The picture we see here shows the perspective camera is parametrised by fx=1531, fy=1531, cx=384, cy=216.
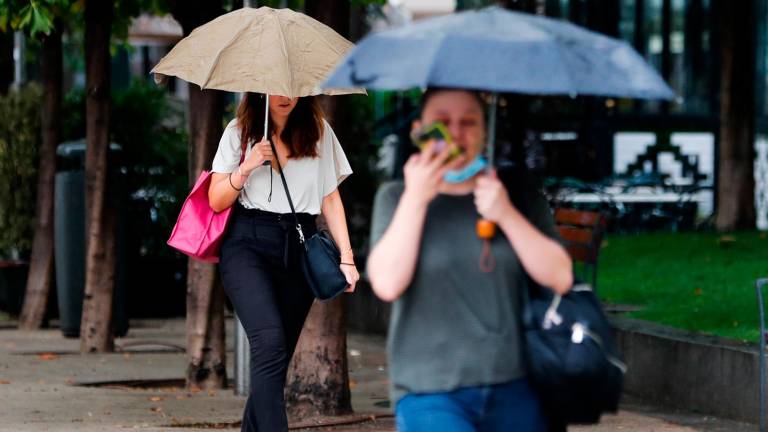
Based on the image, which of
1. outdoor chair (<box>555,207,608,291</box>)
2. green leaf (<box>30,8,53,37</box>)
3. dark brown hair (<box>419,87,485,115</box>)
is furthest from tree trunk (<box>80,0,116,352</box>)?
dark brown hair (<box>419,87,485,115</box>)

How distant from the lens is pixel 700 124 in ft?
95.2

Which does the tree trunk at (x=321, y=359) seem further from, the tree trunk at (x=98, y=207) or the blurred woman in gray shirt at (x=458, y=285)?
the blurred woman in gray shirt at (x=458, y=285)

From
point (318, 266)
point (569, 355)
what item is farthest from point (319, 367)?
point (569, 355)

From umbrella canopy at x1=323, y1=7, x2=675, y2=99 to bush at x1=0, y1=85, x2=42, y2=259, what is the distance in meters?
11.2

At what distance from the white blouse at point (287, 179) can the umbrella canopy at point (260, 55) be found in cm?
23

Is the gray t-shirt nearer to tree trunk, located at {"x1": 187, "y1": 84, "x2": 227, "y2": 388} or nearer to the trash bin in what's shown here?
tree trunk, located at {"x1": 187, "y1": 84, "x2": 227, "y2": 388}

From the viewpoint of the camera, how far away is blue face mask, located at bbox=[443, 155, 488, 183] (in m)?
3.78

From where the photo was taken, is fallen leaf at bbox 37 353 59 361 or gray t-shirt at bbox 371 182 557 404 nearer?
gray t-shirt at bbox 371 182 557 404

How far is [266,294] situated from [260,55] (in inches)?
45.9

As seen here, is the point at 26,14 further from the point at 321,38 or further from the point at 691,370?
the point at 691,370

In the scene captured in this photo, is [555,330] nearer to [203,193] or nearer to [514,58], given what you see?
[514,58]

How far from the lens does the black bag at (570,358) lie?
375 centimetres

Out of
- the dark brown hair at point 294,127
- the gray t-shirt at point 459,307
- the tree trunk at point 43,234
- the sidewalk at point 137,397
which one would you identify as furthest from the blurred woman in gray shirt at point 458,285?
the tree trunk at point 43,234

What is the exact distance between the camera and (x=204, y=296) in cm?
958
